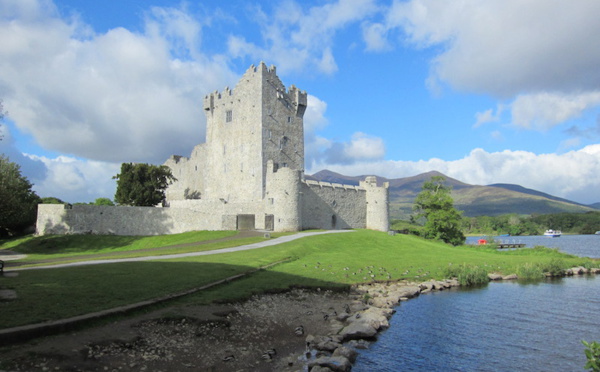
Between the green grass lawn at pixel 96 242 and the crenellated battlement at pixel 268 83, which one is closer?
the green grass lawn at pixel 96 242

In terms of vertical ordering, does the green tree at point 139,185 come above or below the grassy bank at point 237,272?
above

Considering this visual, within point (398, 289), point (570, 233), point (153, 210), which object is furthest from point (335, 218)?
point (570, 233)

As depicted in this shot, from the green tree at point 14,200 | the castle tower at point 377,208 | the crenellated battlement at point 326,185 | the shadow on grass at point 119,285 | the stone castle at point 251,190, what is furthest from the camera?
the castle tower at point 377,208

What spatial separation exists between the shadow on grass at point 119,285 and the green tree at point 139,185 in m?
38.6

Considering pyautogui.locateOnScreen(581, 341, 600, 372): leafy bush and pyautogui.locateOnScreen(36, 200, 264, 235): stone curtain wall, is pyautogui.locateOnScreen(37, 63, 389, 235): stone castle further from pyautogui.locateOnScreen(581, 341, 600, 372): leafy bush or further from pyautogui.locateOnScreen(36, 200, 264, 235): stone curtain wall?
pyautogui.locateOnScreen(581, 341, 600, 372): leafy bush

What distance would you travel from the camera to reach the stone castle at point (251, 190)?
159 feet

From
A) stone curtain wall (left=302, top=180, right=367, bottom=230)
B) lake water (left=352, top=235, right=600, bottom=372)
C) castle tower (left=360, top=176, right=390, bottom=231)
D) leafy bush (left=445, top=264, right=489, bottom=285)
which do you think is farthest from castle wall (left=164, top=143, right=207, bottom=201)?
lake water (left=352, top=235, right=600, bottom=372)

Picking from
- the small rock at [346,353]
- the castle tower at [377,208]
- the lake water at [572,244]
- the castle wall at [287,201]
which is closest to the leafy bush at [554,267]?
the lake water at [572,244]

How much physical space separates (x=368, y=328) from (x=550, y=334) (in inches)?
304

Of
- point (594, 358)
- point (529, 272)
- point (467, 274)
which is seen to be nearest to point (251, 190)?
point (467, 274)

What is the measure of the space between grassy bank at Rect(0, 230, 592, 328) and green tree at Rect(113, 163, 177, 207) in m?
30.7

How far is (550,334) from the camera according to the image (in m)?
17.0

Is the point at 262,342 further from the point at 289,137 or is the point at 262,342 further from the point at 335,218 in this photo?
the point at 289,137

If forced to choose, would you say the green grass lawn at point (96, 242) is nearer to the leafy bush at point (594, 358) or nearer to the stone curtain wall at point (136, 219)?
the stone curtain wall at point (136, 219)
